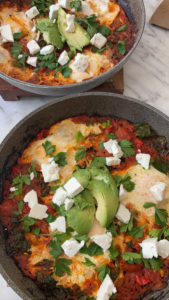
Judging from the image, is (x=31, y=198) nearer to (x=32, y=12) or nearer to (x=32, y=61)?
(x=32, y=61)

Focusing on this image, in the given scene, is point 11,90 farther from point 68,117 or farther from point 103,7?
point 103,7

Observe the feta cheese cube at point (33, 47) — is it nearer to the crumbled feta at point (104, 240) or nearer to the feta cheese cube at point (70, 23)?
the feta cheese cube at point (70, 23)

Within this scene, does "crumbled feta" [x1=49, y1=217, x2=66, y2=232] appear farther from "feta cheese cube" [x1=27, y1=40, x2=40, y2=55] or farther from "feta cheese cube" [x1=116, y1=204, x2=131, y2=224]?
"feta cheese cube" [x1=27, y1=40, x2=40, y2=55]

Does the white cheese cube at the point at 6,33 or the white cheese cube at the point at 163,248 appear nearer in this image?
the white cheese cube at the point at 163,248

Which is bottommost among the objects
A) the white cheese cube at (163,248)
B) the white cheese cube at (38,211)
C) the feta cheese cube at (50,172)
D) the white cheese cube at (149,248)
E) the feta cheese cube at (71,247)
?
the white cheese cube at (163,248)

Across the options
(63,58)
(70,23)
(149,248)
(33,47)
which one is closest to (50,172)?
(149,248)

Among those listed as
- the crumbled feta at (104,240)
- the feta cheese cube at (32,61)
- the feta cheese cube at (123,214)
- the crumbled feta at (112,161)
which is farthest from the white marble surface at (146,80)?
the crumbled feta at (104,240)

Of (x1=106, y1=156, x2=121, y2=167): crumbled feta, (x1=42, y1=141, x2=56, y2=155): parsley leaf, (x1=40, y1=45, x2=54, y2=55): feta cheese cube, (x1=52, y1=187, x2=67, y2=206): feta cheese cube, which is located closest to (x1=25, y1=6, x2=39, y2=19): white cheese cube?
(x1=40, y1=45, x2=54, y2=55): feta cheese cube
